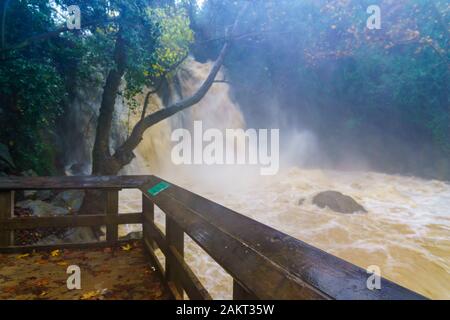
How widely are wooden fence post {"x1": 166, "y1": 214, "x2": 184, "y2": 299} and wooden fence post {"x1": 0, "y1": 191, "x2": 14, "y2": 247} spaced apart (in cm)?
237

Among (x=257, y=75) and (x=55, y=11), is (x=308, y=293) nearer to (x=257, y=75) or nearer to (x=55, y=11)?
(x=55, y=11)

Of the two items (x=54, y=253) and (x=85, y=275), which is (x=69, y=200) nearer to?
(x=54, y=253)

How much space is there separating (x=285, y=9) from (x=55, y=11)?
7489 mm

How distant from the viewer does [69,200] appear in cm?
756

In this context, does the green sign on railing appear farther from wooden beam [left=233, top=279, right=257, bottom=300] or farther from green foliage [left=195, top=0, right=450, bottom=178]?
green foliage [left=195, top=0, right=450, bottom=178]

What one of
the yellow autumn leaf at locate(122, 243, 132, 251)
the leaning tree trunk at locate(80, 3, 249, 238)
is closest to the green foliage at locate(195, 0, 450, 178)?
the leaning tree trunk at locate(80, 3, 249, 238)

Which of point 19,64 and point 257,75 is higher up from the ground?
point 257,75

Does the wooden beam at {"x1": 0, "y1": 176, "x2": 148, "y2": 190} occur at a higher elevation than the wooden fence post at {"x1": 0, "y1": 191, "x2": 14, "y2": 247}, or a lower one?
higher

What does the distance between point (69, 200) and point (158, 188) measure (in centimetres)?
589

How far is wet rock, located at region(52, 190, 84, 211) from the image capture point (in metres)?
7.21

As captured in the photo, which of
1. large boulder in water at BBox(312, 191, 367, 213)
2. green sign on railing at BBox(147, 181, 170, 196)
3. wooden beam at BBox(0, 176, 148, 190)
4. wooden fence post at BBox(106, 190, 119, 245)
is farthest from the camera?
large boulder in water at BBox(312, 191, 367, 213)

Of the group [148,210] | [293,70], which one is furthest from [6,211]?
[293,70]

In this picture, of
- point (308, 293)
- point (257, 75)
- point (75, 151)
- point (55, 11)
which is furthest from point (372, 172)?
point (308, 293)
